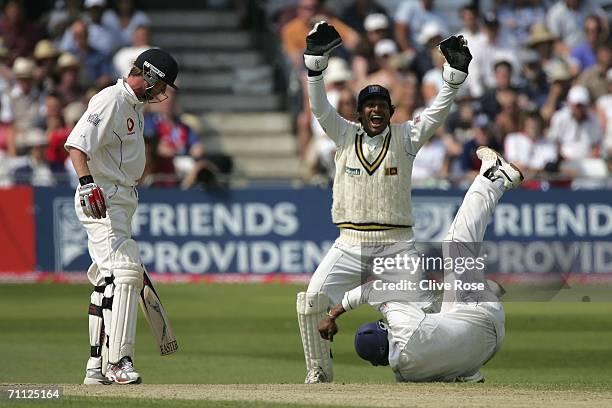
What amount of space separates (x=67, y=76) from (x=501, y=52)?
648cm

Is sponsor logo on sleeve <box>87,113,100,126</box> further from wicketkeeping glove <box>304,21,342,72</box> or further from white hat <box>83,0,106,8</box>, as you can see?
white hat <box>83,0,106,8</box>

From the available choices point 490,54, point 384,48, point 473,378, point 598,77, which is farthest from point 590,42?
point 473,378

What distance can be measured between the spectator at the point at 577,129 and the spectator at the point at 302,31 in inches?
138

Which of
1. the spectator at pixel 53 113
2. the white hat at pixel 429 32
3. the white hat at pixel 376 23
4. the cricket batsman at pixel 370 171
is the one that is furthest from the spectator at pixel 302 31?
the cricket batsman at pixel 370 171

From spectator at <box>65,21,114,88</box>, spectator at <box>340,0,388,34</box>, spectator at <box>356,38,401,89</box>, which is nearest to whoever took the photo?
spectator at <box>356,38,401,89</box>

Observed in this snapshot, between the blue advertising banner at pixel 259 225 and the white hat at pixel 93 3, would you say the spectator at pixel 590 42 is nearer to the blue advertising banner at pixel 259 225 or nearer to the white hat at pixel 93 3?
the blue advertising banner at pixel 259 225

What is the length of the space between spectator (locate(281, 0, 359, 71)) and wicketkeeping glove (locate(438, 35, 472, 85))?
39.3 feet

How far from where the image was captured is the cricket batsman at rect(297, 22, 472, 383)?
31.8ft

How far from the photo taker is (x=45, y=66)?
21.0 m

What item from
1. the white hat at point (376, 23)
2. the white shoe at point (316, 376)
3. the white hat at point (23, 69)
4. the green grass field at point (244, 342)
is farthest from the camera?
the white hat at point (376, 23)

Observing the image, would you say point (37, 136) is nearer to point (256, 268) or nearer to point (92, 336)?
point (256, 268)

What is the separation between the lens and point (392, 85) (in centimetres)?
2073

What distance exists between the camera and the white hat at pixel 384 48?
2139 centimetres

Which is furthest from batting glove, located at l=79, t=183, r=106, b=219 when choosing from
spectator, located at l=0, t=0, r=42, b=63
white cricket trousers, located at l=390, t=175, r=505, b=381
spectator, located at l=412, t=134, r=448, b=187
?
spectator, located at l=0, t=0, r=42, b=63
